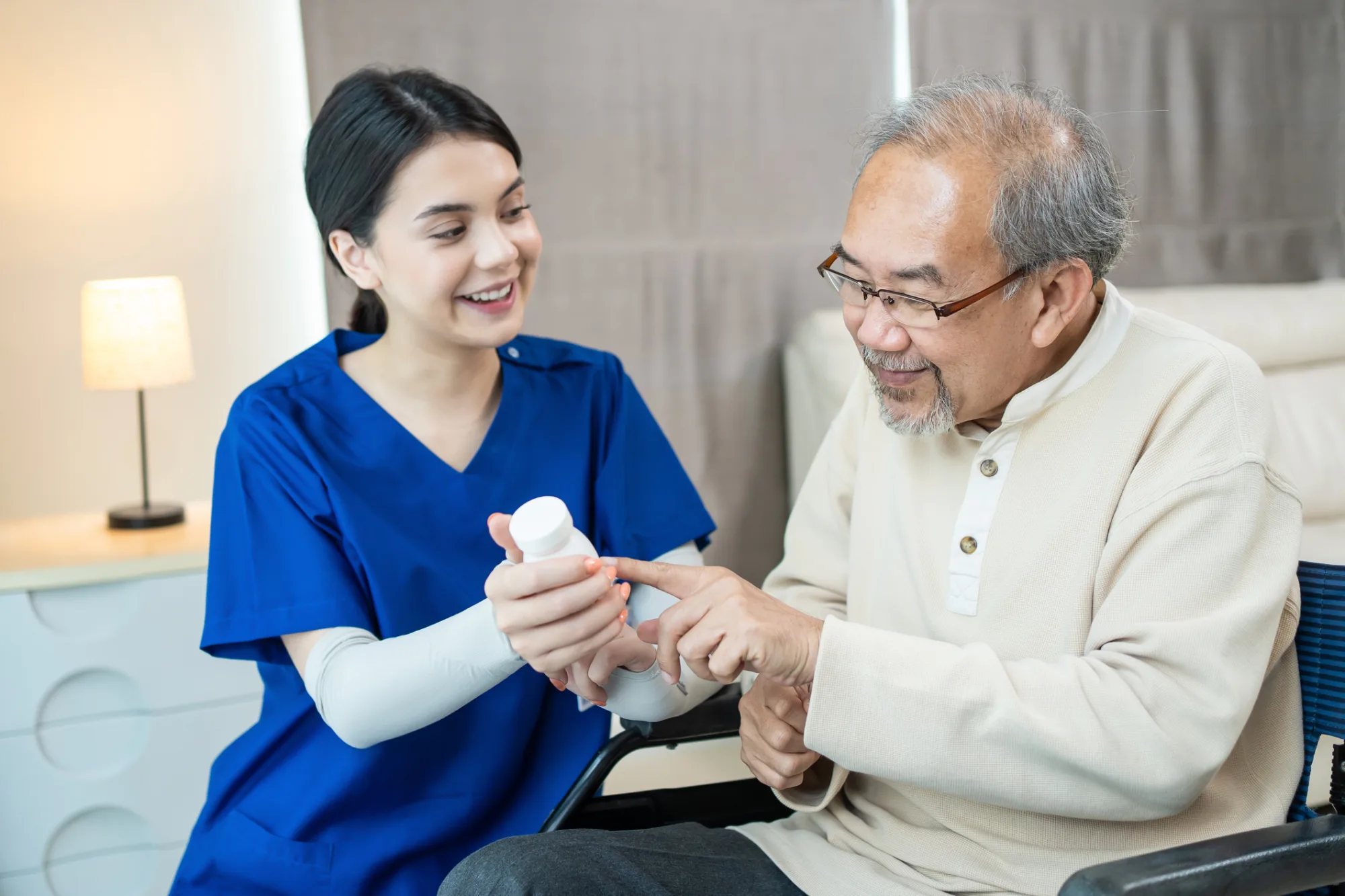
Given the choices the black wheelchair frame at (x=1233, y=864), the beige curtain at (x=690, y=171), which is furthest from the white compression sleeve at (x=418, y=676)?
the beige curtain at (x=690, y=171)

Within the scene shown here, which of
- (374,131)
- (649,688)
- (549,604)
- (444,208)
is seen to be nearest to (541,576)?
(549,604)

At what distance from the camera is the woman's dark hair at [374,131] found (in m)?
1.42

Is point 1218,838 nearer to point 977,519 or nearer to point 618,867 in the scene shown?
point 977,519

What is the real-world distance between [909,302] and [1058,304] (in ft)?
0.56

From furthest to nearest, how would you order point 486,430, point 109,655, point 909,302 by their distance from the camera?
point 109,655
point 486,430
point 909,302

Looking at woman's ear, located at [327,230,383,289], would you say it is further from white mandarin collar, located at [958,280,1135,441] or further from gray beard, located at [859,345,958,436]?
white mandarin collar, located at [958,280,1135,441]

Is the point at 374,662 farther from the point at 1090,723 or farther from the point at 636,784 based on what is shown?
the point at 636,784

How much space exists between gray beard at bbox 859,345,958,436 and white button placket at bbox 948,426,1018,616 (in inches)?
2.2

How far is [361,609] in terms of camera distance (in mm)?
1387

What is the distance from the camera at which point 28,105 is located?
239cm

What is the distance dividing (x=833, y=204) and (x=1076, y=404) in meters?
1.86

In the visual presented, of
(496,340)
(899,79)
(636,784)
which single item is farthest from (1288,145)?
(496,340)

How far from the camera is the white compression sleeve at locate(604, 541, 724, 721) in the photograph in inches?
54.5

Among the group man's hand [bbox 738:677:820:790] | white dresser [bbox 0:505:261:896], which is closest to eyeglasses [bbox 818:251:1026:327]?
man's hand [bbox 738:677:820:790]
